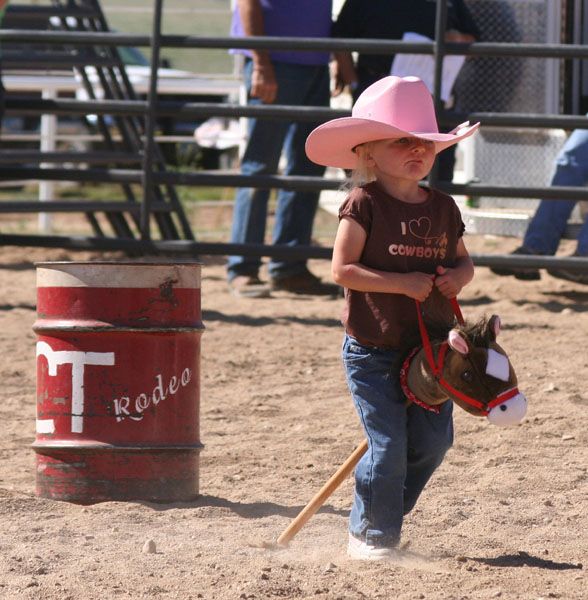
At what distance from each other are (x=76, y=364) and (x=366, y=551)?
3.47 ft

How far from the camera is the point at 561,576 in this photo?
3156 mm

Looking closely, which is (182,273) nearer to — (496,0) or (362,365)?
(362,365)

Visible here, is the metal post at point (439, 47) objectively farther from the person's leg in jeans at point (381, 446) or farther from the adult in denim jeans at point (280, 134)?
the person's leg in jeans at point (381, 446)

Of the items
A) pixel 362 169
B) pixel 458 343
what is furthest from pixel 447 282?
pixel 362 169

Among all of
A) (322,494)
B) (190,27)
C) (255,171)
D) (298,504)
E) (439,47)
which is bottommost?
(298,504)

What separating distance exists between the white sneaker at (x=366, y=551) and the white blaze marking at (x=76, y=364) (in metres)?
0.92

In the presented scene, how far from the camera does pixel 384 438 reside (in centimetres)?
327

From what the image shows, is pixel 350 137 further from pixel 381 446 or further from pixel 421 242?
pixel 381 446

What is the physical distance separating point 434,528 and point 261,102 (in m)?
4.04

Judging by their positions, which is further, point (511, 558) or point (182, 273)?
point (182, 273)

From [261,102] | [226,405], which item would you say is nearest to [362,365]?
[226,405]

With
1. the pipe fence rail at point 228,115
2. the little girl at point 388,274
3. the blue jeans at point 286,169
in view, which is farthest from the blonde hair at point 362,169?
the blue jeans at point 286,169

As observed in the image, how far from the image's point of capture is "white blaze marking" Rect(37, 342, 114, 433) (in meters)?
3.73

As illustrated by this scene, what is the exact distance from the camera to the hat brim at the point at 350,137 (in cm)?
323
